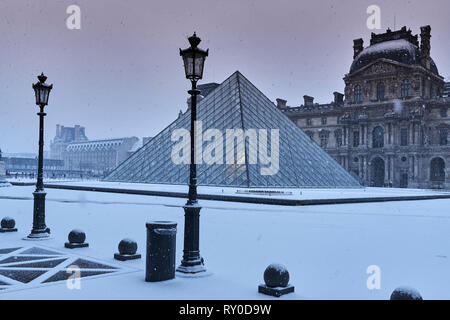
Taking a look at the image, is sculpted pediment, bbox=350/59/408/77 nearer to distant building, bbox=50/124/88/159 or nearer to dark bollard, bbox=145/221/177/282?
dark bollard, bbox=145/221/177/282

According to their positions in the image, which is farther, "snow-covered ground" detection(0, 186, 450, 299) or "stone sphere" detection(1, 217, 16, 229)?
"stone sphere" detection(1, 217, 16, 229)

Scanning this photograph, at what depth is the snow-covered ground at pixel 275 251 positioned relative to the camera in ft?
17.7

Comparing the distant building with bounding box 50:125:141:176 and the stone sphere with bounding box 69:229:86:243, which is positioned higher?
the distant building with bounding box 50:125:141:176

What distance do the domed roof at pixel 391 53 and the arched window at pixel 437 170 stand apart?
11854 mm

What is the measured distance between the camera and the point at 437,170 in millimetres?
52594

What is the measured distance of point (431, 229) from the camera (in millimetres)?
11641

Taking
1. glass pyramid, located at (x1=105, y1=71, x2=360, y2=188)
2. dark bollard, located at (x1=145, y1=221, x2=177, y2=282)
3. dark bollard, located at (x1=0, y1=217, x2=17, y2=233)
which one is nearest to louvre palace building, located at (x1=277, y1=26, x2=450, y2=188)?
glass pyramid, located at (x1=105, y1=71, x2=360, y2=188)

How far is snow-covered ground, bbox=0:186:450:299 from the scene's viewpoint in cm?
539

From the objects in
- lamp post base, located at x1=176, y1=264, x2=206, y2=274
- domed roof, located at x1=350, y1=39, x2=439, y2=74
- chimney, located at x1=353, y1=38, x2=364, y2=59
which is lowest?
lamp post base, located at x1=176, y1=264, x2=206, y2=274

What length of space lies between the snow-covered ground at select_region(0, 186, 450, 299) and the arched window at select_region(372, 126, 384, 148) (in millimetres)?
43180

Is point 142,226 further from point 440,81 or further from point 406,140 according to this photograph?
point 440,81

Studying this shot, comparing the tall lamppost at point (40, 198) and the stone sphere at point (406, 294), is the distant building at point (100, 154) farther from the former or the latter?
the stone sphere at point (406, 294)

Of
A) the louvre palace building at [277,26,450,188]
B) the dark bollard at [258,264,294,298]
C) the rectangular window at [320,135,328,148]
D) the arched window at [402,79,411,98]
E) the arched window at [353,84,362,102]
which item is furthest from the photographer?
→ the rectangular window at [320,135,328,148]

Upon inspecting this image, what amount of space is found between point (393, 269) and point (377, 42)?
57995 mm
